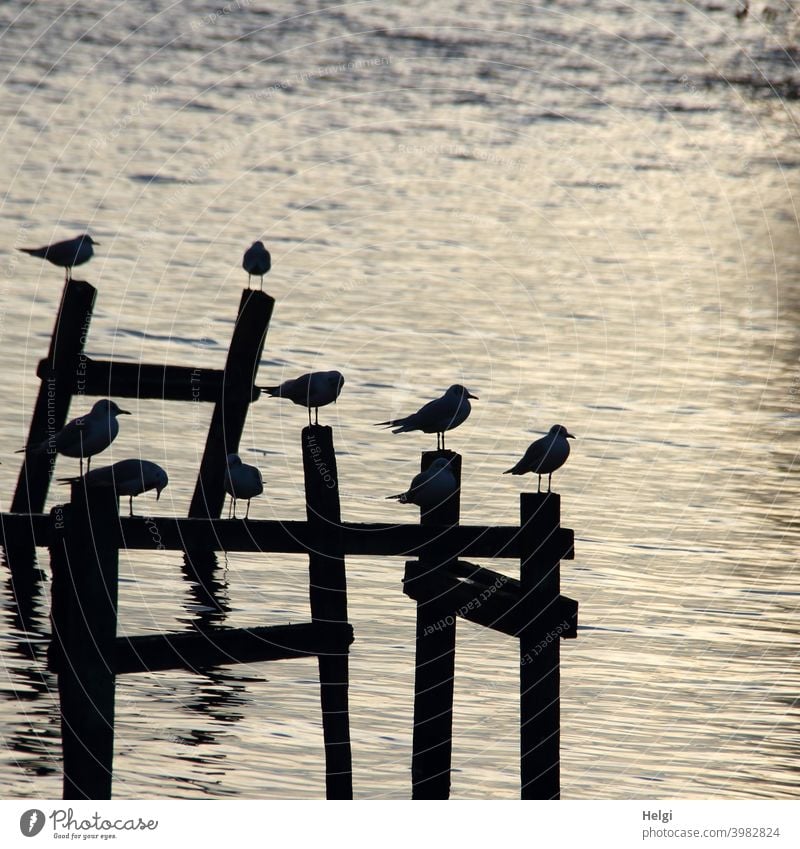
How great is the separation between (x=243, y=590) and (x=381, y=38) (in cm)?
3304

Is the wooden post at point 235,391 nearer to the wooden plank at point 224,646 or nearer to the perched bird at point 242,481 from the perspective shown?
the perched bird at point 242,481

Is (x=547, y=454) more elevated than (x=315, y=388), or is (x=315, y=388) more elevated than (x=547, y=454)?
(x=315, y=388)

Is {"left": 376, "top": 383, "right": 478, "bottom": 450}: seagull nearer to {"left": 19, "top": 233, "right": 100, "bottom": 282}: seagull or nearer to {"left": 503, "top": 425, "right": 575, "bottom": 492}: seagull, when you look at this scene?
{"left": 503, "top": 425, "right": 575, "bottom": 492}: seagull

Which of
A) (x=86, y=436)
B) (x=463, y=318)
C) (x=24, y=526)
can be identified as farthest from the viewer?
(x=463, y=318)

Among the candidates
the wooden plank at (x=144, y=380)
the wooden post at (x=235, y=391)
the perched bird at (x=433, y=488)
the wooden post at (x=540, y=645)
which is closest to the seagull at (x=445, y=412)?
the perched bird at (x=433, y=488)

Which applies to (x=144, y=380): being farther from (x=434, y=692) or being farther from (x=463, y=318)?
(x=463, y=318)

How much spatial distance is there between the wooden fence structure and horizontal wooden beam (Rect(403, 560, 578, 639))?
0.01 m

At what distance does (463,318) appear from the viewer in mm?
30672

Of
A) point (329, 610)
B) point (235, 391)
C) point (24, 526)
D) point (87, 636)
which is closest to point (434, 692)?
point (329, 610)

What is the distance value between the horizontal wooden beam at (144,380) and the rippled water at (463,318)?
2.08m

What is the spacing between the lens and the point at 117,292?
30.5 meters

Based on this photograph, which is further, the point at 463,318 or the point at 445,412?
the point at 463,318

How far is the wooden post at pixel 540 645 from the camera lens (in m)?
12.4

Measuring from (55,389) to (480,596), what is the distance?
732cm
